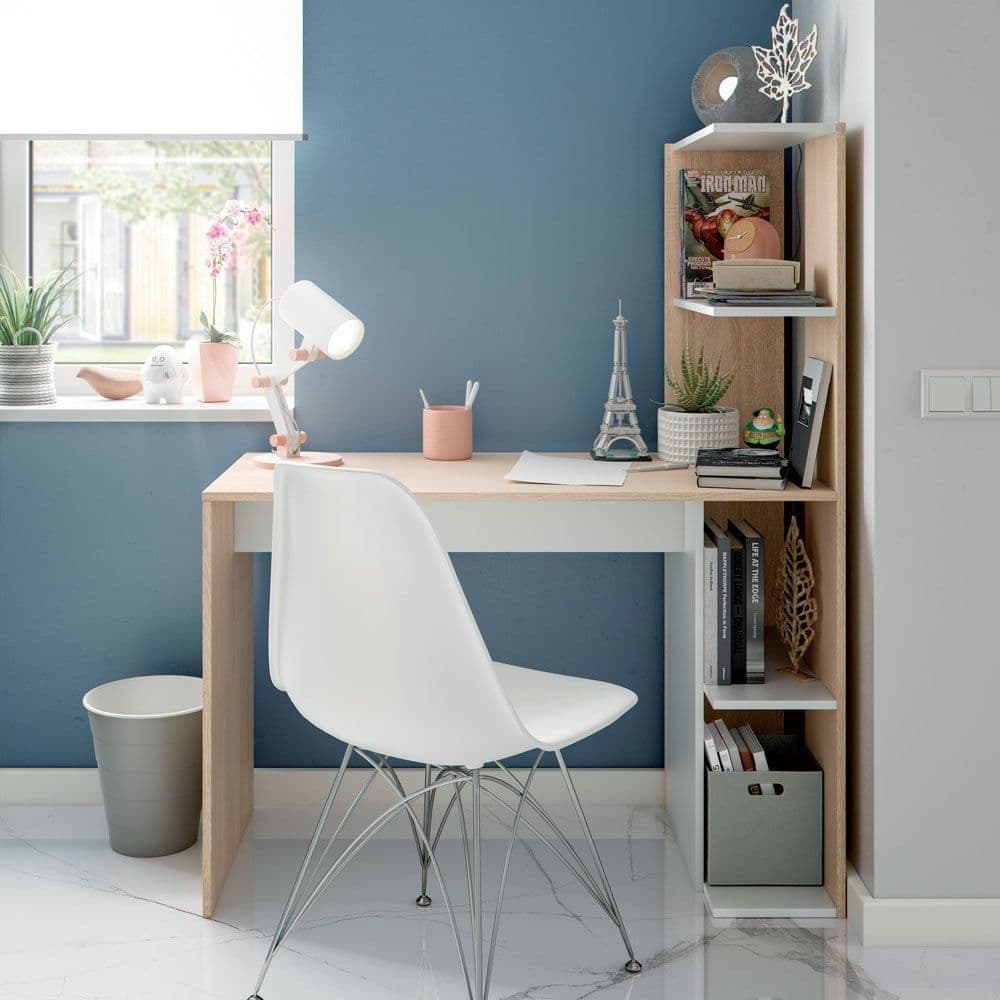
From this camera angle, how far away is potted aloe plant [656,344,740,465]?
2.88 m

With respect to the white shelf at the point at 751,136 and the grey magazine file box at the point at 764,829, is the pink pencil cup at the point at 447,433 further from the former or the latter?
the grey magazine file box at the point at 764,829

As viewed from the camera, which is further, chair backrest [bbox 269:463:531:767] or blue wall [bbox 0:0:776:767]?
blue wall [bbox 0:0:776:767]

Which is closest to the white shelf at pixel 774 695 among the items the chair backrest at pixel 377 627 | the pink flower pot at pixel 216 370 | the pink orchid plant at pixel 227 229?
the chair backrest at pixel 377 627

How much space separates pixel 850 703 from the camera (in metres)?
2.65

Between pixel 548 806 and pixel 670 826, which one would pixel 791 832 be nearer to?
pixel 670 826

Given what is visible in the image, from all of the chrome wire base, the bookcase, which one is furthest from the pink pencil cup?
the chrome wire base

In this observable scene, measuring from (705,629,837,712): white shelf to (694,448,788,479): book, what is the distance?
1.40 feet

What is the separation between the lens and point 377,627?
2.11 meters

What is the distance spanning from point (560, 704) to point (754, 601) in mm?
558

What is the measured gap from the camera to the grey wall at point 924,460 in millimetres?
2389

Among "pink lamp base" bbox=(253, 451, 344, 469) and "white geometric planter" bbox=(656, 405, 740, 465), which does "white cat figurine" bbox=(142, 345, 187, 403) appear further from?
"white geometric planter" bbox=(656, 405, 740, 465)

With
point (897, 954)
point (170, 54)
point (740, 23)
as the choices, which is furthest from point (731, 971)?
point (170, 54)

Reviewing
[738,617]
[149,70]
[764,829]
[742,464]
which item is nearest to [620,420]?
[742,464]

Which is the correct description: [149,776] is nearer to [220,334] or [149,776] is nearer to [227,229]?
[220,334]
